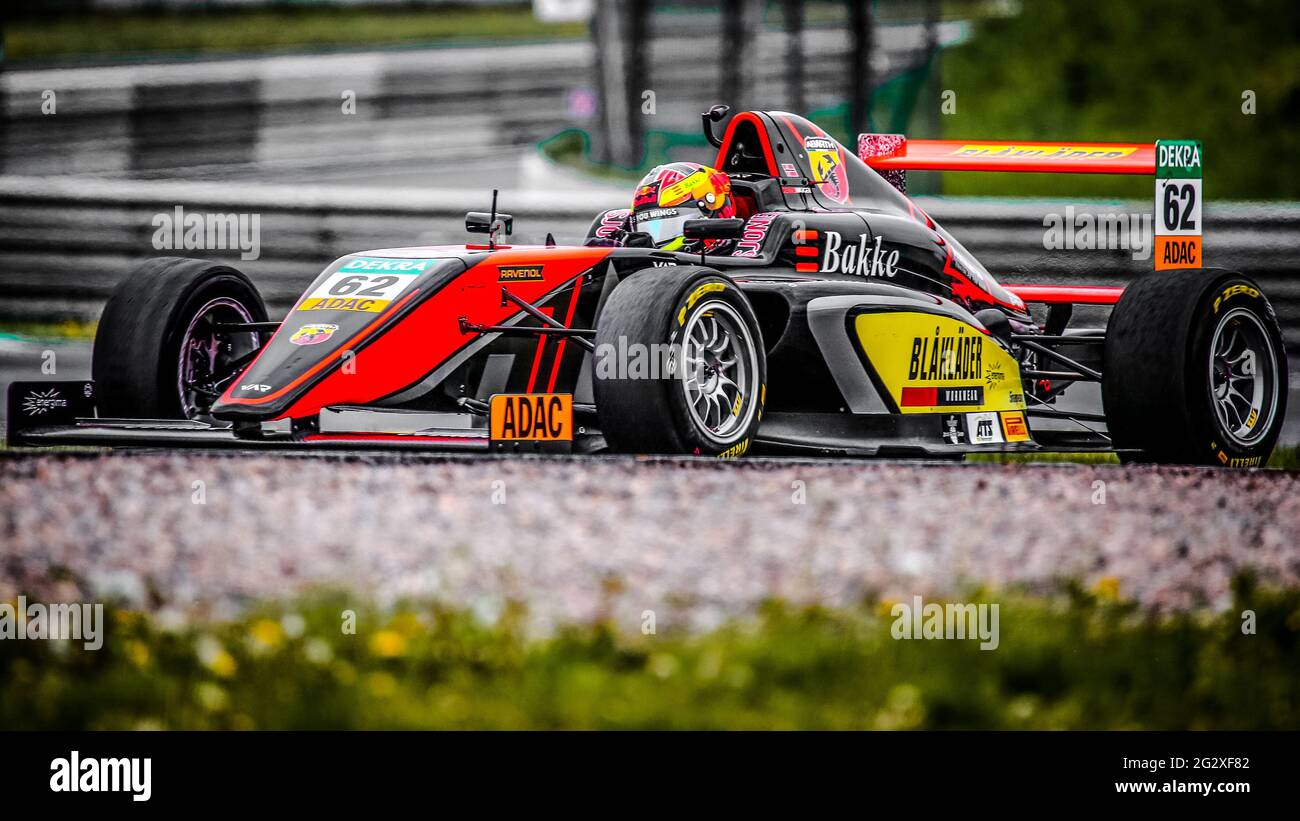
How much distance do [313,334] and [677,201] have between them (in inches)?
78.3

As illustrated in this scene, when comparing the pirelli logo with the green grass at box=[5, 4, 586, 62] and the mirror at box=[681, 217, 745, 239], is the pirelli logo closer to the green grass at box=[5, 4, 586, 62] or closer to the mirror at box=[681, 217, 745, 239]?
the mirror at box=[681, 217, 745, 239]

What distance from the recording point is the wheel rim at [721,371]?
Result: 20.4ft

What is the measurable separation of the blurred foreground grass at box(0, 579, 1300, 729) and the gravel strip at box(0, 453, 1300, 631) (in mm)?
153

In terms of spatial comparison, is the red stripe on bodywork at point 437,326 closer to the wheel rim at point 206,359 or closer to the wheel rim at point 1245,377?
the wheel rim at point 206,359

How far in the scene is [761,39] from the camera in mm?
16578

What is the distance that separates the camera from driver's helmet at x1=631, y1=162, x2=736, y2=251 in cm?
751

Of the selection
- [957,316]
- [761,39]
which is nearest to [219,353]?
[957,316]

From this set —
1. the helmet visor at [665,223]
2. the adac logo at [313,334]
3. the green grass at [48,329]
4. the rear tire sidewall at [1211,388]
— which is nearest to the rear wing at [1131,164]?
the rear tire sidewall at [1211,388]

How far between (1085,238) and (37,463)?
292 inches

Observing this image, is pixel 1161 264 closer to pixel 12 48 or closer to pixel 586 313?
pixel 586 313
